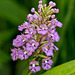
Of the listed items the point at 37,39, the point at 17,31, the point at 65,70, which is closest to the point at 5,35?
the point at 17,31

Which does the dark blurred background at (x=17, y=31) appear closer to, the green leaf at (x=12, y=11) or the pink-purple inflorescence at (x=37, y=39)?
the green leaf at (x=12, y=11)

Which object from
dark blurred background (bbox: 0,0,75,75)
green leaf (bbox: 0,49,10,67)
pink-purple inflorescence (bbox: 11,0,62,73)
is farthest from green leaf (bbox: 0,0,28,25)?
pink-purple inflorescence (bbox: 11,0,62,73)

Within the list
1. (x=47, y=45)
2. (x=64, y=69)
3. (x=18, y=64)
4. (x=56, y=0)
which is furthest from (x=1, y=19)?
(x=64, y=69)

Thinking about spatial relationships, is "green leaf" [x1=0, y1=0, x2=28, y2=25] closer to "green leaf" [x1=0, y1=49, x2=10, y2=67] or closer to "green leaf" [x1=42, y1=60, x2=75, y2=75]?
"green leaf" [x1=0, y1=49, x2=10, y2=67]

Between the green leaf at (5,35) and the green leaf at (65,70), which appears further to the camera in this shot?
the green leaf at (5,35)

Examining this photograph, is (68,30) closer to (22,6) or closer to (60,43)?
(60,43)

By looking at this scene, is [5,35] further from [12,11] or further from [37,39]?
[37,39]

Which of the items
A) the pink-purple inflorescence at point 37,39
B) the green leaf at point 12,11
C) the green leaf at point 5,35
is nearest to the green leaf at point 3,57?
the green leaf at point 5,35
